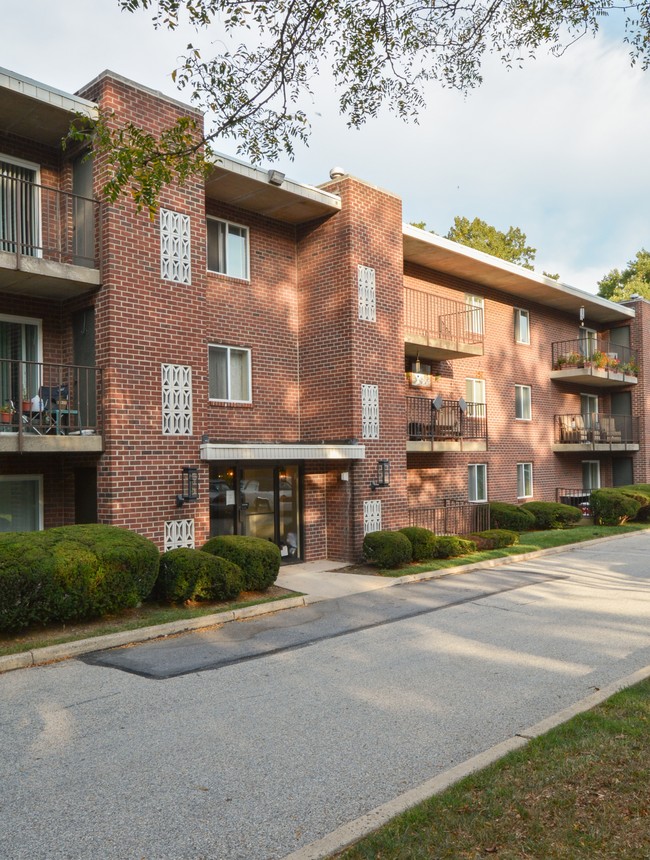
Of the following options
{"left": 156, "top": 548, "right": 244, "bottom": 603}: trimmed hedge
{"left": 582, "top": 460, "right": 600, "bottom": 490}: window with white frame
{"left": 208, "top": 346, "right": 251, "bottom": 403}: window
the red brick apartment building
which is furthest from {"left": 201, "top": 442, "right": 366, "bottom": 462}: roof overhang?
{"left": 582, "top": 460, "right": 600, "bottom": 490}: window with white frame

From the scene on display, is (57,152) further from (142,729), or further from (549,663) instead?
(549,663)

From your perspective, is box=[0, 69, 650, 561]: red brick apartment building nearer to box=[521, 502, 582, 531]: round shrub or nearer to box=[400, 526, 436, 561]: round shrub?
box=[400, 526, 436, 561]: round shrub

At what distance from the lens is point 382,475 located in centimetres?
1627

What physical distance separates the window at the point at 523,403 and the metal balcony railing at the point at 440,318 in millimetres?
3083

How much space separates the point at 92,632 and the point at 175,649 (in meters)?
1.20

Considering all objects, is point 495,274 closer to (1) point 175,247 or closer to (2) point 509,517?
(2) point 509,517

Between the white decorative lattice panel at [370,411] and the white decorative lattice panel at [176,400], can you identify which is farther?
the white decorative lattice panel at [370,411]

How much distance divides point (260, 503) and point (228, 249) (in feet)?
18.0

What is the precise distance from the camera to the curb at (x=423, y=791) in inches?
152

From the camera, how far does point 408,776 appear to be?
490 cm

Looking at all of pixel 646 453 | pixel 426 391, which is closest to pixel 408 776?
pixel 426 391

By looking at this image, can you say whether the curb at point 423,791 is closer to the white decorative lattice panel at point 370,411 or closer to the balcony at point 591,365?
the white decorative lattice panel at point 370,411

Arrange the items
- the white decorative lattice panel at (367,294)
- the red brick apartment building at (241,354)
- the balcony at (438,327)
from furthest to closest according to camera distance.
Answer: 1. the balcony at (438,327)
2. the white decorative lattice panel at (367,294)
3. the red brick apartment building at (241,354)

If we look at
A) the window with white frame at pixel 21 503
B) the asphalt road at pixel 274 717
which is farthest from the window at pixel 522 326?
the window with white frame at pixel 21 503
